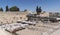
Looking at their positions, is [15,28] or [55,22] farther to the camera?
[55,22]

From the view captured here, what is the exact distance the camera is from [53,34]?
2.64 m

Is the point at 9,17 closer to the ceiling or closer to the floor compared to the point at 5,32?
closer to the floor

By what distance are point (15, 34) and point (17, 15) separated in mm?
13150

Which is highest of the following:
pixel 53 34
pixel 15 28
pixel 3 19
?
pixel 15 28

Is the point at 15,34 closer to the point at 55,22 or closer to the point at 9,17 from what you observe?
the point at 55,22

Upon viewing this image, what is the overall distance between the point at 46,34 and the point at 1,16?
11875 millimetres

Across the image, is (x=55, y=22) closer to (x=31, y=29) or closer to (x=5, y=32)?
(x=31, y=29)

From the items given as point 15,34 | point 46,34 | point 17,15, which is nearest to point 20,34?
point 15,34

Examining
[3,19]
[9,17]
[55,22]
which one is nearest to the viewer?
[55,22]

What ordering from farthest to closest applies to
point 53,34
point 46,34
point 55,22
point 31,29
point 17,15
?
point 17,15, point 55,22, point 31,29, point 53,34, point 46,34

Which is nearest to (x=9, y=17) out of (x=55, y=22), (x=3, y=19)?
(x=3, y=19)

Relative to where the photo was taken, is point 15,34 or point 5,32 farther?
point 5,32

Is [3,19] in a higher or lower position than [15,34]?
lower

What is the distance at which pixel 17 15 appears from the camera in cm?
1552
